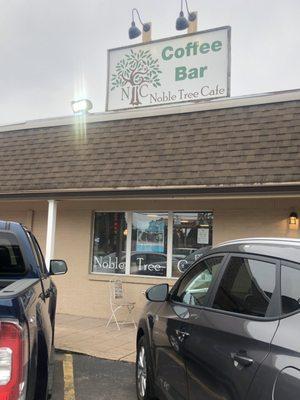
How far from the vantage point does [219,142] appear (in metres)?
9.54

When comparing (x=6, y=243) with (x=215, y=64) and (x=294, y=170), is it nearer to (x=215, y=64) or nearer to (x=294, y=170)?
(x=294, y=170)

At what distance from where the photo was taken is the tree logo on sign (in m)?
13.6

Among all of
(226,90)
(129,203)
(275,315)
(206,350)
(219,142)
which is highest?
(226,90)

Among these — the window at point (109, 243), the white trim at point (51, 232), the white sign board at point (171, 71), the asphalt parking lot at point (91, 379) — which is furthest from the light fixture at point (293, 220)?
the white trim at point (51, 232)

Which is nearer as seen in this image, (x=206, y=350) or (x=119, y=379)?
(x=206, y=350)

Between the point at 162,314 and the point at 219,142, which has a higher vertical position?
the point at 219,142

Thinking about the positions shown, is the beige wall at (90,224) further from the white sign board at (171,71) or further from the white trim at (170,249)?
the white sign board at (171,71)

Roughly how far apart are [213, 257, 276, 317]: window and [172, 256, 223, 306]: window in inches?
8.8

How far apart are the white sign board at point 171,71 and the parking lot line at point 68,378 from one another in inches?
308

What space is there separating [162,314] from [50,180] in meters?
6.72

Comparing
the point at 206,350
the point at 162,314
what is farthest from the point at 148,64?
the point at 206,350

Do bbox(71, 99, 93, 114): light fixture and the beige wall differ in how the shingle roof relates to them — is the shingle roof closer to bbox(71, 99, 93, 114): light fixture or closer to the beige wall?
the beige wall

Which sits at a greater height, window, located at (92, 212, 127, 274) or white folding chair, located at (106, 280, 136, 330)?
window, located at (92, 212, 127, 274)

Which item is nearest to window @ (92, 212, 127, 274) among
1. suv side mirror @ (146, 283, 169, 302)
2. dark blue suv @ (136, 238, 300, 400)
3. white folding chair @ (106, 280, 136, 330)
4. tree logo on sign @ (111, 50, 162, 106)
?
white folding chair @ (106, 280, 136, 330)
